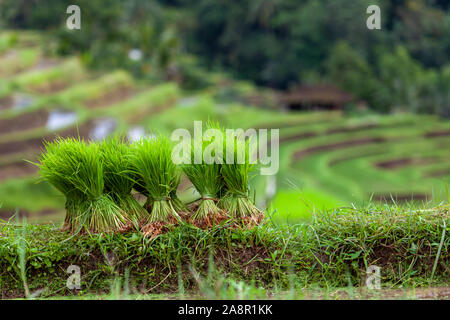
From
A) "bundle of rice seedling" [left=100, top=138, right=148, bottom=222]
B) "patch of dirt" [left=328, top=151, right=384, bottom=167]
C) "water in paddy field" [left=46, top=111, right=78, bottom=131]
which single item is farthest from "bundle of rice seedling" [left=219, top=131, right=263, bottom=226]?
"patch of dirt" [left=328, top=151, right=384, bottom=167]

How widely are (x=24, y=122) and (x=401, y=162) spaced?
16.2 m

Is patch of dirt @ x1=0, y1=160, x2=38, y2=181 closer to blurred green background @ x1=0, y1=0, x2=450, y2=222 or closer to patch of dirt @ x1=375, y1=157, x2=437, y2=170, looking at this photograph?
blurred green background @ x1=0, y1=0, x2=450, y2=222

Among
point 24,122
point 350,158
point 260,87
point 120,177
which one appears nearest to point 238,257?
point 120,177

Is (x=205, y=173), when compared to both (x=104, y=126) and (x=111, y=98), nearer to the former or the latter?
(x=104, y=126)

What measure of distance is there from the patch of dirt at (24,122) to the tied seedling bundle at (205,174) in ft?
59.2

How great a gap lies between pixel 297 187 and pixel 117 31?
123ft

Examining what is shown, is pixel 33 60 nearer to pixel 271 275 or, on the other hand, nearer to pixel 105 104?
pixel 105 104

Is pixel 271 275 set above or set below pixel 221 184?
below

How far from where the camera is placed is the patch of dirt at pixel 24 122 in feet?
63.2

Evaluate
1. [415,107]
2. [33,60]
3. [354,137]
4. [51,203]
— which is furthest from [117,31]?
[51,203]

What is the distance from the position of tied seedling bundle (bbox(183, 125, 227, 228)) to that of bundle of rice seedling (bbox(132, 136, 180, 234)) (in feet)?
0.33

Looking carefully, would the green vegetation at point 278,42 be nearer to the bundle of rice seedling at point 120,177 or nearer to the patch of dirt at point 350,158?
the patch of dirt at point 350,158

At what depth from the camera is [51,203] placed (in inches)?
571
